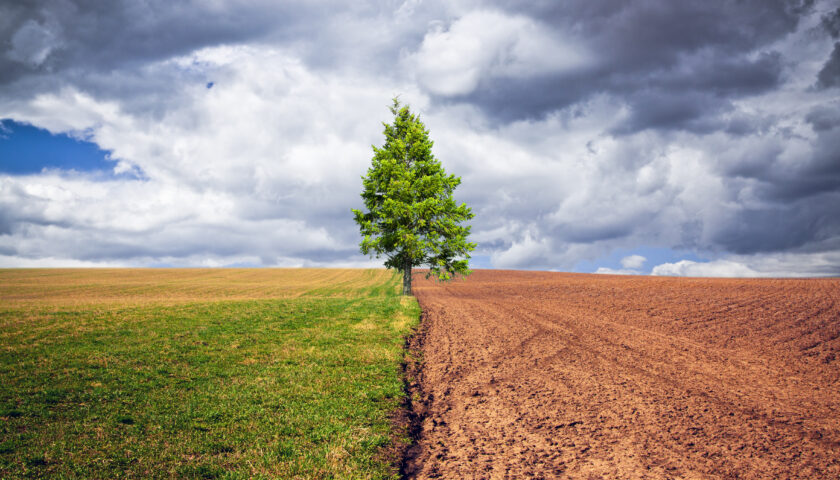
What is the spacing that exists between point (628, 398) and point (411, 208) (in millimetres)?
20408

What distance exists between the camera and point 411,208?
1107 inches

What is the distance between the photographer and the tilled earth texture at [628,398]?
21.2 feet

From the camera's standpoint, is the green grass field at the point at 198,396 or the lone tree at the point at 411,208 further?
the lone tree at the point at 411,208

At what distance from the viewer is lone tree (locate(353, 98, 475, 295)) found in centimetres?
2878

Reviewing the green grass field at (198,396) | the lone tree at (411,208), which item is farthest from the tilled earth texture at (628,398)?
the lone tree at (411,208)

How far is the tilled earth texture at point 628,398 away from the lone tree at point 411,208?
9.72m

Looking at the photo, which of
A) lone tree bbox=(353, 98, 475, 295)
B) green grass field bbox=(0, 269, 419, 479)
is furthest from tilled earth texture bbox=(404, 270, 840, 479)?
lone tree bbox=(353, 98, 475, 295)

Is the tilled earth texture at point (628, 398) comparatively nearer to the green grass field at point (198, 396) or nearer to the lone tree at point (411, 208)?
the green grass field at point (198, 396)

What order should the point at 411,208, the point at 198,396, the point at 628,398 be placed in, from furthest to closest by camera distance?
1. the point at 411,208
2. the point at 198,396
3. the point at 628,398

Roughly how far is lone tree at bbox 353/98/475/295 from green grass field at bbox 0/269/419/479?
34.9ft

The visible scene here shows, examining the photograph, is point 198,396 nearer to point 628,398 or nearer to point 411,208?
point 628,398

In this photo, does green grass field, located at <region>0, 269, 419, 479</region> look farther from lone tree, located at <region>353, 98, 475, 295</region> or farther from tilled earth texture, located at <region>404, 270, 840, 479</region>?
lone tree, located at <region>353, 98, 475, 295</region>

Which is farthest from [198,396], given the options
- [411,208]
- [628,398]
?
[411,208]

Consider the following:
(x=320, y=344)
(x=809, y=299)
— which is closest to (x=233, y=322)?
(x=320, y=344)
